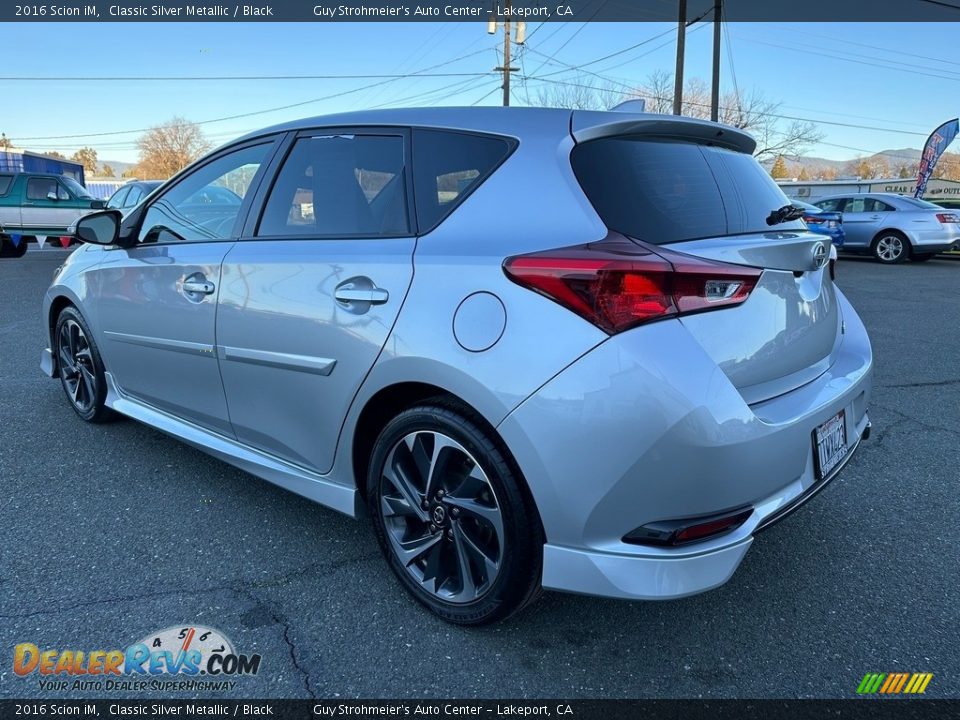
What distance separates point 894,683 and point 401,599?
1.56 m

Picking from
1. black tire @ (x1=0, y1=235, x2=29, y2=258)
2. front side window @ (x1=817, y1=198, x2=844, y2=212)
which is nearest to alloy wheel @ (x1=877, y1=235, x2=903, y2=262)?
front side window @ (x1=817, y1=198, x2=844, y2=212)

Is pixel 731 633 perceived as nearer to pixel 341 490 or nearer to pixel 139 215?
pixel 341 490

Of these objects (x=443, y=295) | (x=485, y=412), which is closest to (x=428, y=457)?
(x=485, y=412)

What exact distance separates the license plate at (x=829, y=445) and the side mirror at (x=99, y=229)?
337 centimetres

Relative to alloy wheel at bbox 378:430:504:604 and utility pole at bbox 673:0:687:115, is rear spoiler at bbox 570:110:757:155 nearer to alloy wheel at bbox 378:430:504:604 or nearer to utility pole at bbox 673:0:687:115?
alloy wheel at bbox 378:430:504:604

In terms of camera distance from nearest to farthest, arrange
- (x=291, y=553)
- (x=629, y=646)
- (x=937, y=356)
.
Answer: (x=629, y=646), (x=291, y=553), (x=937, y=356)

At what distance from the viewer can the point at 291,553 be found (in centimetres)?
274

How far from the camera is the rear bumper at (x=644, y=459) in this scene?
5.80 ft

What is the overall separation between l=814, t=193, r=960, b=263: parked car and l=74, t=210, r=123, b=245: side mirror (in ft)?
49.9

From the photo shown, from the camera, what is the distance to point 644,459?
1.78 m

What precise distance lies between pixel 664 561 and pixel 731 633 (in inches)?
25.1

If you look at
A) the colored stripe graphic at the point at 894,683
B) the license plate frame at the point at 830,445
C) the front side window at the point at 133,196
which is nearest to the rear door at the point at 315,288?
the license plate frame at the point at 830,445

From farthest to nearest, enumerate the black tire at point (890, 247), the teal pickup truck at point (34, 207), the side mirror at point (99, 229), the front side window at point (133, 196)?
the front side window at point (133, 196) < the teal pickup truck at point (34, 207) < the black tire at point (890, 247) < the side mirror at point (99, 229)

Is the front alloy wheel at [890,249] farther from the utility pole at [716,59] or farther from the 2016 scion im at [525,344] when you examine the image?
the 2016 scion im at [525,344]
